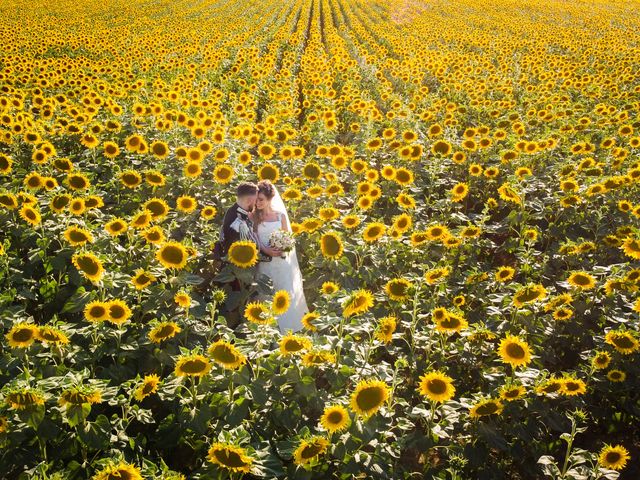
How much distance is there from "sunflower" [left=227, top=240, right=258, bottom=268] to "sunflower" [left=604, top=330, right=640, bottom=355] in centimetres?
277

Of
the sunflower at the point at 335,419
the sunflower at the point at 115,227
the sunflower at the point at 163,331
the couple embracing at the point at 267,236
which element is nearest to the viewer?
the sunflower at the point at 335,419

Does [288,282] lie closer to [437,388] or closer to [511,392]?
[437,388]

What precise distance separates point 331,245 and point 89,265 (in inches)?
79.0

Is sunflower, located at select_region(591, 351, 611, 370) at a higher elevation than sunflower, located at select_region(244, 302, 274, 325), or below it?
below

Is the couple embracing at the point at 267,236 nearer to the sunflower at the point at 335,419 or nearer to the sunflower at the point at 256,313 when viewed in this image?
the sunflower at the point at 256,313

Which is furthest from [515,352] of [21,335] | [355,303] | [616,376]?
[21,335]

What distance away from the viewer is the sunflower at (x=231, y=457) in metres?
2.27

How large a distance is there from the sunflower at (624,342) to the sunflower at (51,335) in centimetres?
379

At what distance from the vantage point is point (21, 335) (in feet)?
9.19

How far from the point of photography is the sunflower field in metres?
2.70

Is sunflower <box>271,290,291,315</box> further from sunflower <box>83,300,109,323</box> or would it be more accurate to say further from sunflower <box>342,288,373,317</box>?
sunflower <box>83,300,109,323</box>

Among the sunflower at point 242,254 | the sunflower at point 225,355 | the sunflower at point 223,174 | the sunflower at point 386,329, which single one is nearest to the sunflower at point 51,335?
the sunflower at point 225,355

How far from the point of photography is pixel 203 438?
2994 millimetres

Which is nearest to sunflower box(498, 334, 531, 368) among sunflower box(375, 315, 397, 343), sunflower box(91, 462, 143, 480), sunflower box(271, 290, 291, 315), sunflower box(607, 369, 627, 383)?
sunflower box(607, 369, 627, 383)
